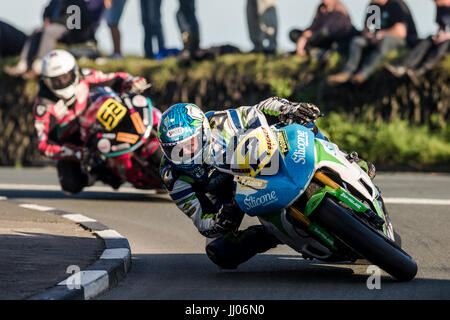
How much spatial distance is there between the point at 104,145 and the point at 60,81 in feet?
3.18

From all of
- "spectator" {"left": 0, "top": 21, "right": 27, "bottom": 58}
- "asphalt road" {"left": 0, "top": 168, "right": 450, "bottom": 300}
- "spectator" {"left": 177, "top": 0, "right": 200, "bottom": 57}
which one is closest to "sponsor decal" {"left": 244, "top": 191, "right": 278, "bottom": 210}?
"asphalt road" {"left": 0, "top": 168, "right": 450, "bottom": 300}

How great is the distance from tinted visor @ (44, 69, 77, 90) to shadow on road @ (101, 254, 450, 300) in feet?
14.5

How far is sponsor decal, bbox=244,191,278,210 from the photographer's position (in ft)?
20.3

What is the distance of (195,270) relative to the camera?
736 centimetres

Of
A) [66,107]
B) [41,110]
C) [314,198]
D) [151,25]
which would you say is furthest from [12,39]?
[314,198]

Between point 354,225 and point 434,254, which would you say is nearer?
point 354,225

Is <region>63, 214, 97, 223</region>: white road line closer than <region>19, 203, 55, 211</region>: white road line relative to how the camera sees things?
Yes

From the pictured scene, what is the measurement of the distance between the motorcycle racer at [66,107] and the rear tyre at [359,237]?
250 inches

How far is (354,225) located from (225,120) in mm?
2047

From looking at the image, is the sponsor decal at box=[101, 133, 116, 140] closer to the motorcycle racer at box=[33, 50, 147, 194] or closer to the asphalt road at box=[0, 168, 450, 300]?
the motorcycle racer at box=[33, 50, 147, 194]

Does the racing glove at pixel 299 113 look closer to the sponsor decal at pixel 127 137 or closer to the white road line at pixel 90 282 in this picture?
the white road line at pixel 90 282
